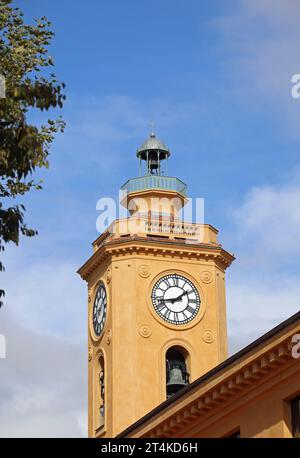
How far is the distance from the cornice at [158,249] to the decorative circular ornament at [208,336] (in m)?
3.43

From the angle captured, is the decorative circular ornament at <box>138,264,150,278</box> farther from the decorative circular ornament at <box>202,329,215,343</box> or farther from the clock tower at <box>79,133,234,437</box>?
the decorative circular ornament at <box>202,329,215,343</box>

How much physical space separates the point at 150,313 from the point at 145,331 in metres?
0.93

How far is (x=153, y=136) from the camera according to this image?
218ft

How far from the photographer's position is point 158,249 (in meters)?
59.9

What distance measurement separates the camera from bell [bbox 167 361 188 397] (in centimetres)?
5849

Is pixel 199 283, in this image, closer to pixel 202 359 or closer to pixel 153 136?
pixel 202 359

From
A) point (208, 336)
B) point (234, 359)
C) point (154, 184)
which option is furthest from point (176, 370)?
point (234, 359)

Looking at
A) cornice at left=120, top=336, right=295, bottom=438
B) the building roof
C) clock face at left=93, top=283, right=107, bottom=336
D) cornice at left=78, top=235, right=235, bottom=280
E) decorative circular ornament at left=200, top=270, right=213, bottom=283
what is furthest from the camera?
clock face at left=93, top=283, right=107, bottom=336

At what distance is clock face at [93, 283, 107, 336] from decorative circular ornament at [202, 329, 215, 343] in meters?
4.89

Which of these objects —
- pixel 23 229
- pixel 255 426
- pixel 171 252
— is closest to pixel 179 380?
pixel 171 252

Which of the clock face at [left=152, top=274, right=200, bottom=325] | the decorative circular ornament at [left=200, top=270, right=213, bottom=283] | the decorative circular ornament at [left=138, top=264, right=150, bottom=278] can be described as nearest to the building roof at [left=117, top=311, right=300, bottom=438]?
the clock face at [left=152, top=274, right=200, bottom=325]

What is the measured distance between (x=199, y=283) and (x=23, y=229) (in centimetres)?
3942

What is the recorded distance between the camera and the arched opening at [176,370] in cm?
5850

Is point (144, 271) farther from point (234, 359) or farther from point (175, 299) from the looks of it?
point (234, 359)
